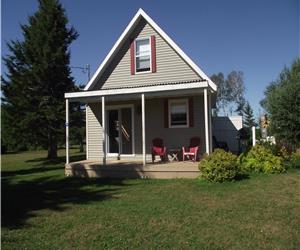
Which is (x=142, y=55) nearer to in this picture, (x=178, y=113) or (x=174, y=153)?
(x=178, y=113)

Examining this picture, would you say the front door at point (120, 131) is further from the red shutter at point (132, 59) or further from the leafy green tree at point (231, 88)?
the leafy green tree at point (231, 88)

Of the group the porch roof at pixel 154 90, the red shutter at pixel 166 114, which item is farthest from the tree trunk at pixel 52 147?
the red shutter at pixel 166 114

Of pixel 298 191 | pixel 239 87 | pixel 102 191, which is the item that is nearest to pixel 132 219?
pixel 102 191

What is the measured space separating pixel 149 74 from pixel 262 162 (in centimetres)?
623

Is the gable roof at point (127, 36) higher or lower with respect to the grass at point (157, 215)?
higher

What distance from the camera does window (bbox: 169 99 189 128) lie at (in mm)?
17500

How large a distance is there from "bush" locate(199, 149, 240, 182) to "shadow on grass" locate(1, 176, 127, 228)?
2.65 meters

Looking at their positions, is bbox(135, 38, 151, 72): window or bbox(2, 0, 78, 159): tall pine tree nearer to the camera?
bbox(135, 38, 151, 72): window

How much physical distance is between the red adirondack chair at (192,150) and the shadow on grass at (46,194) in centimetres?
315

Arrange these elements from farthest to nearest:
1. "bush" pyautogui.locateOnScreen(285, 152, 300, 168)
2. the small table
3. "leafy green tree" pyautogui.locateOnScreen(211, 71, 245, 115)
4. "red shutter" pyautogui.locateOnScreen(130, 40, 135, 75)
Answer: "leafy green tree" pyautogui.locateOnScreen(211, 71, 245, 115) → "red shutter" pyautogui.locateOnScreen(130, 40, 135, 75) → the small table → "bush" pyautogui.locateOnScreen(285, 152, 300, 168)

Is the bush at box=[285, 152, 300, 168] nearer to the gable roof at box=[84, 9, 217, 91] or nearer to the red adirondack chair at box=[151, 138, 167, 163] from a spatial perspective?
the gable roof at box=[84, 9, 217, 91]

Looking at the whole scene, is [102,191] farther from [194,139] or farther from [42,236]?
[194,139]

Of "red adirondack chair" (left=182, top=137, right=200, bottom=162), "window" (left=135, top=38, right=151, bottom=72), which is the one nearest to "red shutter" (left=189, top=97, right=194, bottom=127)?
"red adirondack chair" (left=182, top=137, right=200, bottom=162)

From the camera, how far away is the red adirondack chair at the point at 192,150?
15920 mm
